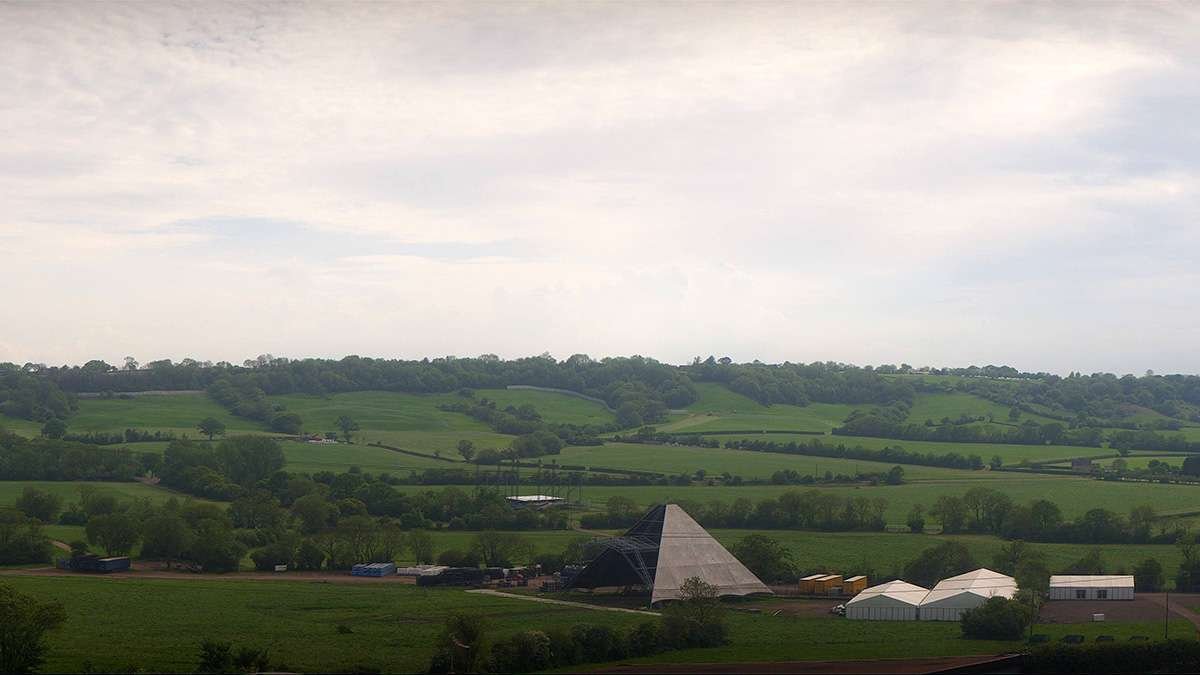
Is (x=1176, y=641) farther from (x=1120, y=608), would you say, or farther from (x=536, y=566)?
(x=536, y=566)

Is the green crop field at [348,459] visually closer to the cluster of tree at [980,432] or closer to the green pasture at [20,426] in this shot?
the green pasture at [20,426]

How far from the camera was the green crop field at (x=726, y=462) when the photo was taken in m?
152

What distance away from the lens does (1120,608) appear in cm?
8206

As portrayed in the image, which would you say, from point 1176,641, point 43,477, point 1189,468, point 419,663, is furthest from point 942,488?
point 43,477

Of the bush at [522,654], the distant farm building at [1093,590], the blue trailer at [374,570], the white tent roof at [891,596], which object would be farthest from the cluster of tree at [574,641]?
the blue trailer at [374,570]

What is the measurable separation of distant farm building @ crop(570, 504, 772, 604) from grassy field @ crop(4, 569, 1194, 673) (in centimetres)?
355

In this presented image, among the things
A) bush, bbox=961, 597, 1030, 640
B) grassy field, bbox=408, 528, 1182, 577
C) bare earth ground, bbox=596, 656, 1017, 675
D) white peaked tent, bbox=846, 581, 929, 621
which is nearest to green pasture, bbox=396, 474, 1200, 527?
grassy field, bbox=408, 528, 1182, 577

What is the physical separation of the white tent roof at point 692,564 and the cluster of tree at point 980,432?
3713 inches

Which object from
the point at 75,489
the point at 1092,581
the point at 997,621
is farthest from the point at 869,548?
the point at 75,489

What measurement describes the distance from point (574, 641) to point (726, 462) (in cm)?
9428

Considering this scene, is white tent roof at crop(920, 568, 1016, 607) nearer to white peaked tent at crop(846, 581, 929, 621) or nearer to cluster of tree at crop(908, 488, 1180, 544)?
white peaked tent at crop(846, 581, 929, 621)

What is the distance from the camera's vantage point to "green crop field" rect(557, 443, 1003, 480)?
152 metres

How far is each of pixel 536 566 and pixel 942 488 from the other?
52560mm

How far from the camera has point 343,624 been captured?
76.4 m
